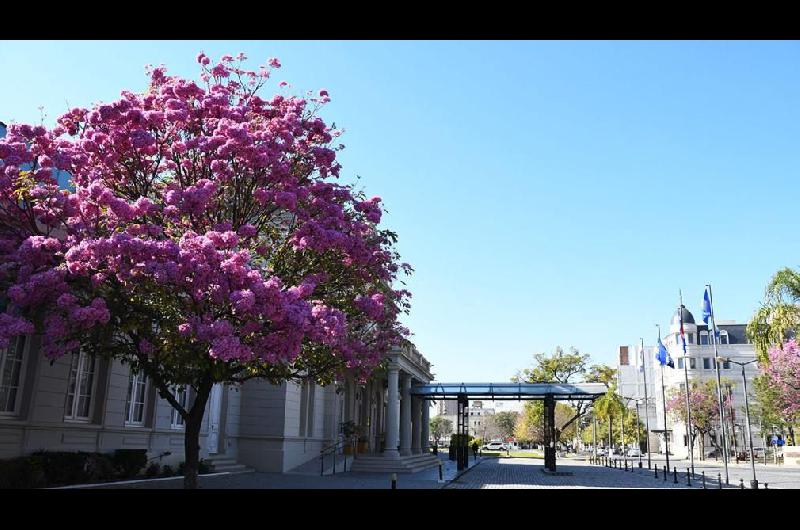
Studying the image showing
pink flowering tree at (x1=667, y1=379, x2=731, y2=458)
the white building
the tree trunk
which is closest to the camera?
the tree trunk

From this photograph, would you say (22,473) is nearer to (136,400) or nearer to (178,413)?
(136,400)

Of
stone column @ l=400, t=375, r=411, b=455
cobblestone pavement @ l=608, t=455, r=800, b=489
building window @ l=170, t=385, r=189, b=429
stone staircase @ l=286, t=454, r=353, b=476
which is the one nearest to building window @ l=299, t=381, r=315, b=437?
stone staircase @ l=286, t=454, r=353, b=476

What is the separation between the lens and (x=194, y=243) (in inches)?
Result: 495

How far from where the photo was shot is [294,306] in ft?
42.4

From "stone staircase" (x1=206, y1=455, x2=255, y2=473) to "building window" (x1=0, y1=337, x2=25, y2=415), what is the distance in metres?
9.74

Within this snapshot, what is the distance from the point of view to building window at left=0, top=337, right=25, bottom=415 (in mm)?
16483

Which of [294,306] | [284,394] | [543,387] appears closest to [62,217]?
[294,306]

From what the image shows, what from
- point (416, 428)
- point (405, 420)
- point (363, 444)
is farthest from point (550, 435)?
point (363, 444)

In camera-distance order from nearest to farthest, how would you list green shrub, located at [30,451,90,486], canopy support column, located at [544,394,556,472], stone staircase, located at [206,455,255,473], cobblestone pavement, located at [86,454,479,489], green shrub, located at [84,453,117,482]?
green shrub, located at [30,451,90,486] < green shrub, located at [84,453,117,482] < cobblestone pavement, located at [86,454,479,489] < stone staircase, located at [206,455,255,473] < canopy support column, located at [544,394,556,472]

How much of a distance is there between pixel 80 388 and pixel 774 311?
2843 cm

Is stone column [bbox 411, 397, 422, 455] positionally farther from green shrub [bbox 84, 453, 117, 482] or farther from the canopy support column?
green shrub [bbox 84, 453, 117, 482]

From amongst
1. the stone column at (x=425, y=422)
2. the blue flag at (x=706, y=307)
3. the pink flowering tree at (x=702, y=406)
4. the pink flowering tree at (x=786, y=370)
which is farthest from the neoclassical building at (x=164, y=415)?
the pink flowering tree at (x=702, y=406)

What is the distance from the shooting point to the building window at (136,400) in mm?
21797
